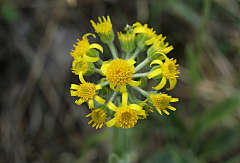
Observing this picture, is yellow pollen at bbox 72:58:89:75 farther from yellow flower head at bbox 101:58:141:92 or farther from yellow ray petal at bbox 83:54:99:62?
yellow flower head at bbox 101:58:141:92

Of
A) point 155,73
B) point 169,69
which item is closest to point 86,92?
point 155,73

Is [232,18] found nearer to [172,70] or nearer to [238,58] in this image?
[238,58]

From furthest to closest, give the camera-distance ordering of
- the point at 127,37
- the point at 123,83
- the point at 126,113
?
the point at 127,37 → the point at 123,83 → the point at 126,113

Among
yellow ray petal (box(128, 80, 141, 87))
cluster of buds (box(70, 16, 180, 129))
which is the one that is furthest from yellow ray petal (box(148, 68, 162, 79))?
yellow ray petal (box(128, 80, 141, 87))

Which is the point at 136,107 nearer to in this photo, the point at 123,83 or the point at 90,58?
the point at 123,83

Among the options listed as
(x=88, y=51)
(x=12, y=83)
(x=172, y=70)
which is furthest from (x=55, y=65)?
(x=172, y=70)
